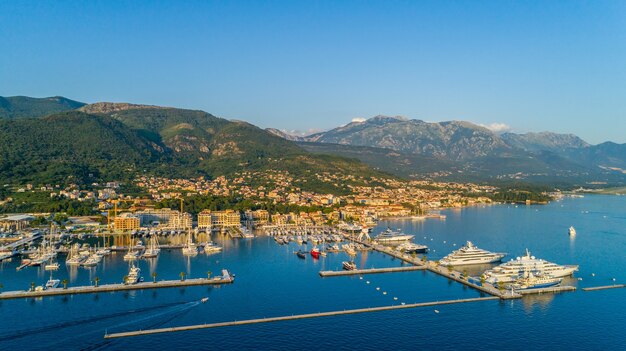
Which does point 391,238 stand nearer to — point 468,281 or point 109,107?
point 468,281

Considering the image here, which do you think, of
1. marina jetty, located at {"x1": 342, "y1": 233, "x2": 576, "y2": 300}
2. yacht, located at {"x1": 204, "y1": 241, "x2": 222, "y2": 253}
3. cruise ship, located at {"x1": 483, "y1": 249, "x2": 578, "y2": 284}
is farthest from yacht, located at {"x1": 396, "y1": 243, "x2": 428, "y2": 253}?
yacht, located at {"x1": 204, "y1": 241, "x2": 222, "y2": 253}

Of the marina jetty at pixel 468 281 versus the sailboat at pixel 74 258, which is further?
the sailboat at pixel 74 258

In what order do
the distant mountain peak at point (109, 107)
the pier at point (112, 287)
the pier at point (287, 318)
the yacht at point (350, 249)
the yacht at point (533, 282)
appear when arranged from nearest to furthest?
the pier at point (287, 318), the pier at point (112, 287), the yacht at point (533, 282), the yacht at point (350, 249), the distant mountain peak at point (109, 107)

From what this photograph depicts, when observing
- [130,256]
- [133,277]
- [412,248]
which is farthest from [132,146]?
[133,277]

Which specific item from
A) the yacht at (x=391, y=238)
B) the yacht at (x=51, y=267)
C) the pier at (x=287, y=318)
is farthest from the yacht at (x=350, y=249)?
the yacht at (x=51, y=267)

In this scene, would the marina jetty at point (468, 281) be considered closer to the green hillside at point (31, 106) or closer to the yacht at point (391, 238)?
the yacht at point (391, 238)

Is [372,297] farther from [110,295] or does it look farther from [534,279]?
[110,295]

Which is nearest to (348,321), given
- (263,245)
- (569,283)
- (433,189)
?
(569,283)

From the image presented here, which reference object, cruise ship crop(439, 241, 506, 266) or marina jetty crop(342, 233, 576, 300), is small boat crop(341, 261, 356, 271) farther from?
cruise ship crop(439, 241, 506, 266)
